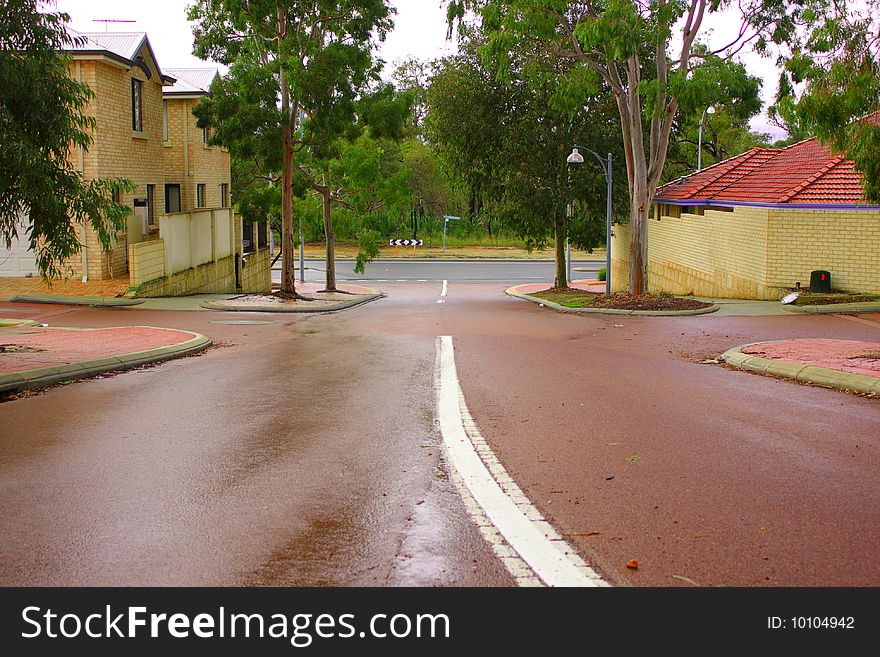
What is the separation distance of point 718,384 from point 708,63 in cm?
1565

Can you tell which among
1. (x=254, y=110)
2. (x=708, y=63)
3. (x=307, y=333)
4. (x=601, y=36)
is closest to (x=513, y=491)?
(x=307, y=333)

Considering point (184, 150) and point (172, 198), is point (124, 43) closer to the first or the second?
point (184, 150)

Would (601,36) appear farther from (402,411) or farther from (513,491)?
(513,491)

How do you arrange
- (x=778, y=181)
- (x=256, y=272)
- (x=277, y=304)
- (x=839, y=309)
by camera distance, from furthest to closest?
(x=256, y=272) < (x=778, y=181) < (x=277, y=304) < (x=839, y=309)

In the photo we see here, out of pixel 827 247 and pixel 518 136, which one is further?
pixel 518 136

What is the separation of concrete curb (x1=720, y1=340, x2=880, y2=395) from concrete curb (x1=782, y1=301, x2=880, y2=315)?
31.7 feet

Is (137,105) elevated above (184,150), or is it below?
above

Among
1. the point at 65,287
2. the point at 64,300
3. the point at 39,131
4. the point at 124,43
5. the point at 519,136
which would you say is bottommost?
the point at 64,300

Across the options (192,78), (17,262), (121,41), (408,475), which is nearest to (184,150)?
(192,78)

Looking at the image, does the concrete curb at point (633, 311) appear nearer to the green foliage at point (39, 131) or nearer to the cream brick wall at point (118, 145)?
the cream brick wall at point (118, 145)

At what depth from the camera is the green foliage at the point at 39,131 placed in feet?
36.8

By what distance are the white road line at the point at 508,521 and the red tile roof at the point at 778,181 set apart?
51.3 ft

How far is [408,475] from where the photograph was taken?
7.00m

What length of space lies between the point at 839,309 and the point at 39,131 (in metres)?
18.0
